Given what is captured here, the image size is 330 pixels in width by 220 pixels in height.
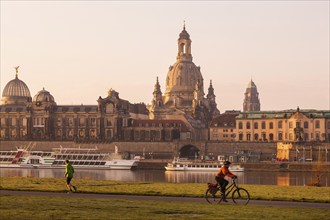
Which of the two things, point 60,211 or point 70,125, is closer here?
point 60,211

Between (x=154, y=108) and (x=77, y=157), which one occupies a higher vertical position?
(x=154, y=108)

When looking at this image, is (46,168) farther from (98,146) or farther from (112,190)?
(112,190)

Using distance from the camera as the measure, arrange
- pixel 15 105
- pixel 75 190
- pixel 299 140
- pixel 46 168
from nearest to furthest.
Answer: pixel 75 190 → pixel 46 168 → pixel 299 140 → pixel 15 105

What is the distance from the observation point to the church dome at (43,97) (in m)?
138

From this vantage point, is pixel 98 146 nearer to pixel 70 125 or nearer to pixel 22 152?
pixel 70 125

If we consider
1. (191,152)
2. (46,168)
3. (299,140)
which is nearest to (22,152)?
(46,168)

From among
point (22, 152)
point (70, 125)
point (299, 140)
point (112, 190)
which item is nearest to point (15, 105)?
point (70, 125)

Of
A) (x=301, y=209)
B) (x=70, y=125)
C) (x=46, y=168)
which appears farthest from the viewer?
(x=70, y=125)

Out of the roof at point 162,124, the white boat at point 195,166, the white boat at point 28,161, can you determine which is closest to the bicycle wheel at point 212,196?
the white boat at point 195,166

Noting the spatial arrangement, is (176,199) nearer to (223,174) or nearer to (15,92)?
(223,174)

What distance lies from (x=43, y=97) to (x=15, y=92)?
24.3 metres

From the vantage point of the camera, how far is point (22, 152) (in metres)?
106

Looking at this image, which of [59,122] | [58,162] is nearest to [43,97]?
[59,122]

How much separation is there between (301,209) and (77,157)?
9146 centimetres
